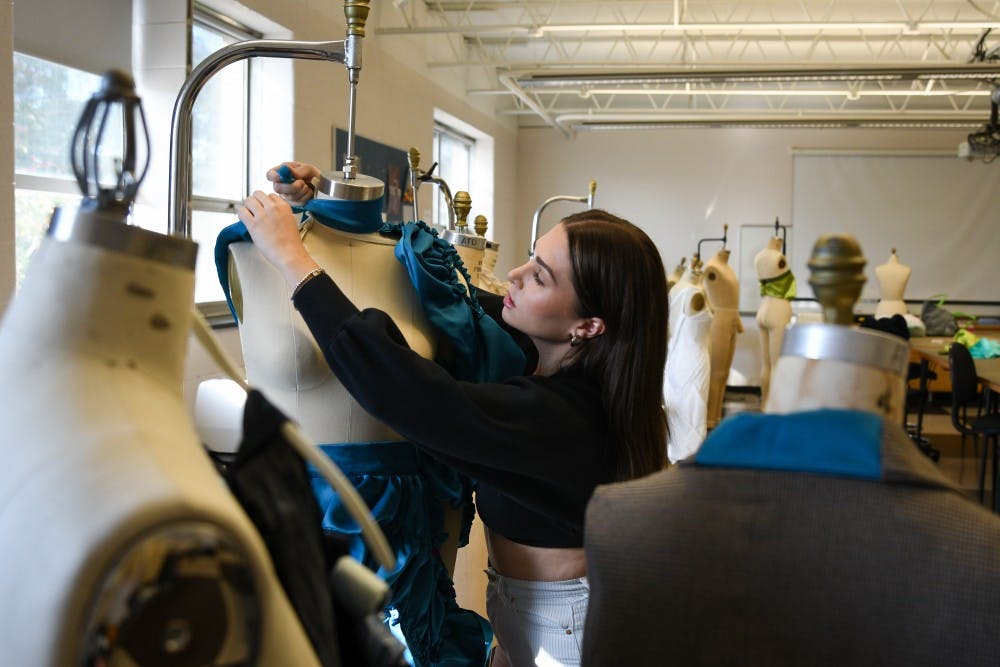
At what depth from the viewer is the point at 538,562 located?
1.54m

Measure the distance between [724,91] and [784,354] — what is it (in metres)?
10.8

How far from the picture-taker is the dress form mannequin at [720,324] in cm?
670

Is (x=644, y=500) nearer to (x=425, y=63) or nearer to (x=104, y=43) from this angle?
(x=104, y=43)

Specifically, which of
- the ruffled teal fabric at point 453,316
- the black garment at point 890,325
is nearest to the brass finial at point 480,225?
the ruffled teal fabric at point 453,316

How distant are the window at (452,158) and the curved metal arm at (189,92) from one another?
8060mm

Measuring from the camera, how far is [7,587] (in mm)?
507

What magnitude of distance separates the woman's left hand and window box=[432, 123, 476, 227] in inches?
320

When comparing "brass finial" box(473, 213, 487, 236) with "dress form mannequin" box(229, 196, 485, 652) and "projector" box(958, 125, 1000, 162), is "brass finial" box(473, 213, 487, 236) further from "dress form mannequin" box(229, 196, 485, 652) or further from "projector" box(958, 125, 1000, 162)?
"projector" box(958, 125, 1000, 162)

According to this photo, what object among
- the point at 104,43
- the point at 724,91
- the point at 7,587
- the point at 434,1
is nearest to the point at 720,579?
the point at 7,587

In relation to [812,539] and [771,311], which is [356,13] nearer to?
[812,539]

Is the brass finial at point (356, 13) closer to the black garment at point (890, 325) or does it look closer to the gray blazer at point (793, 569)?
the gray blazer at point (793, 569)

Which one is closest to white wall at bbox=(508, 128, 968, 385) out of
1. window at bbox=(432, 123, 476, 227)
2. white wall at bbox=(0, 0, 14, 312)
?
window at bbox=(432, 123, 476, 227)

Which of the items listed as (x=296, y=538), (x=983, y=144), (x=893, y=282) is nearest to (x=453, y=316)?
(x=296, y=538)

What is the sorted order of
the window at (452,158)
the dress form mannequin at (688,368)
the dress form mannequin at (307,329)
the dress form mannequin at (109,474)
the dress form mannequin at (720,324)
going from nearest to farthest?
the dress form mannequin at (109,474) → the dress form mannequin at (307,329) → the dress form mannequin at (688,368) → the dress form mannequin at (720,324) → the window at (452,158)
